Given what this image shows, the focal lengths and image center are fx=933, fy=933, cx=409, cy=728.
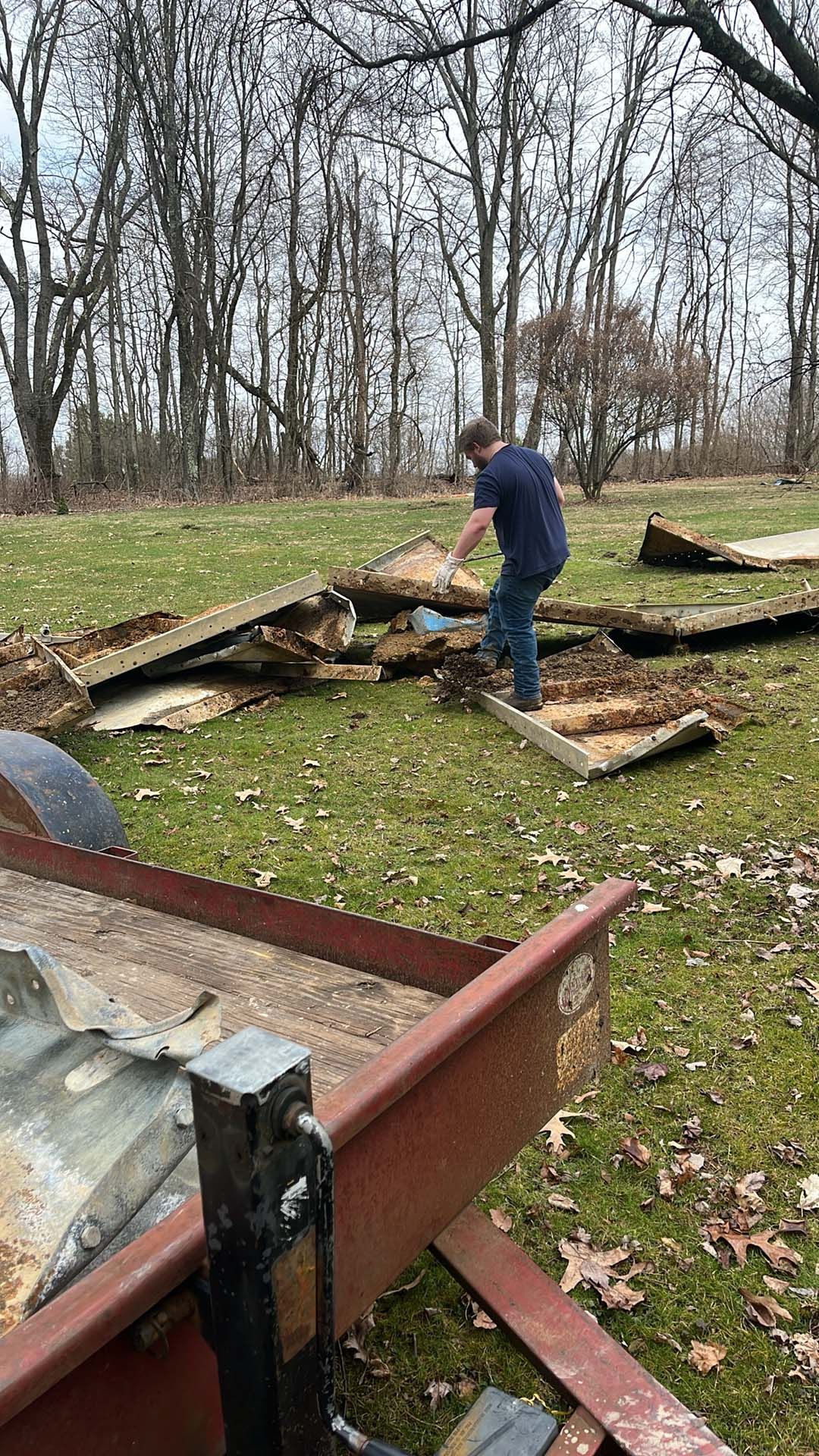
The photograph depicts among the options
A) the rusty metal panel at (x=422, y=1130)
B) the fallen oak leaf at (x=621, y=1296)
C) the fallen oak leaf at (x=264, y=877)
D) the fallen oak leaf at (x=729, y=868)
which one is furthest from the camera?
the fallen oak leaf at (x=264, y=877)

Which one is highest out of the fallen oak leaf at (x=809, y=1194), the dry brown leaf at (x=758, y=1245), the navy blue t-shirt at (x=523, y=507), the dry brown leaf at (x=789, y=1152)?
the navy blue t-shirt at (x=523, y=507)

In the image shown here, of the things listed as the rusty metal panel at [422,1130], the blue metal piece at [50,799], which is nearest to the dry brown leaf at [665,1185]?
the rusty metal panel at [422,1130]

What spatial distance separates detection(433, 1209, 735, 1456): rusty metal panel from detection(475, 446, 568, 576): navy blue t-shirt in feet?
17.6

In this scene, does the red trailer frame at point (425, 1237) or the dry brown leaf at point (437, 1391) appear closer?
the red trailer frame at point (425, 1237)

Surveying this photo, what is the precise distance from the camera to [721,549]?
1130 centimetres

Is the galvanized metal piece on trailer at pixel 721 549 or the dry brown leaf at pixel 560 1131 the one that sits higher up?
the galvanized metal piece on trailer at pixel 721 549

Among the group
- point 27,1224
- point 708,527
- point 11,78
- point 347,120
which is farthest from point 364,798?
point 11,78

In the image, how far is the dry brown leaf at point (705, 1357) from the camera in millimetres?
2225

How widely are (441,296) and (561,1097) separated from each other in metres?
42.5

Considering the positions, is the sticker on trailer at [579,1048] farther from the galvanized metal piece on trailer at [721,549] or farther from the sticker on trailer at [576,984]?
the galvanized metal piece on trailer at [721,549]

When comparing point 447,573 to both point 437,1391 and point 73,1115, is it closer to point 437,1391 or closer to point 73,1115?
point 437,1391

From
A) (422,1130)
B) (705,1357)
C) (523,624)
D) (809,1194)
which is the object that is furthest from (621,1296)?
(523,624)

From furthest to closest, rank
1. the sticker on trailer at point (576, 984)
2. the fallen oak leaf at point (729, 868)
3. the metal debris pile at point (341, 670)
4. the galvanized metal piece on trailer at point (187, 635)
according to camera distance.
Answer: the galvanized metal piece on trailer at point (187, 635), the metal debris pile at point (341, 670), the fallen oak leaf at point (729, 868), the sticker on trailer at point (576, 984)

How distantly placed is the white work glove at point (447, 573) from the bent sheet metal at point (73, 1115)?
5.62 meters
